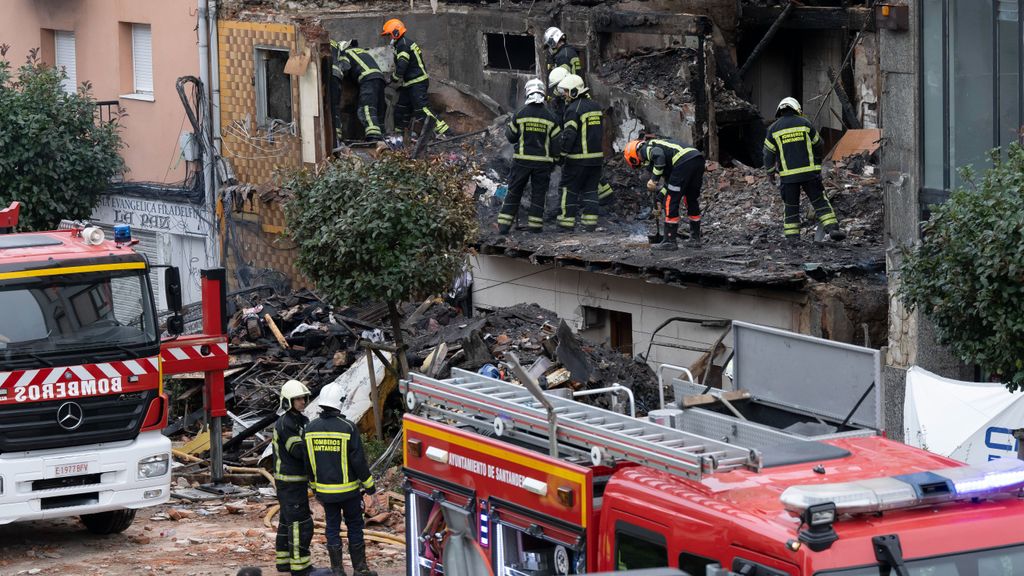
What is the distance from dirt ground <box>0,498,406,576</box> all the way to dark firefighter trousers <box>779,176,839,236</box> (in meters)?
6.20

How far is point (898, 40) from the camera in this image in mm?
13852

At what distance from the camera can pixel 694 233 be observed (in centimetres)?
1712

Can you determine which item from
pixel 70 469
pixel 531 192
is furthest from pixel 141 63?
pixel 70 469

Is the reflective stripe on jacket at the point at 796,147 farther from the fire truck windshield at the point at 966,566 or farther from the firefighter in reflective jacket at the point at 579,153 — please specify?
the fire truck windshield at the point at 966,566

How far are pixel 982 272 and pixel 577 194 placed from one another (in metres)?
8.88

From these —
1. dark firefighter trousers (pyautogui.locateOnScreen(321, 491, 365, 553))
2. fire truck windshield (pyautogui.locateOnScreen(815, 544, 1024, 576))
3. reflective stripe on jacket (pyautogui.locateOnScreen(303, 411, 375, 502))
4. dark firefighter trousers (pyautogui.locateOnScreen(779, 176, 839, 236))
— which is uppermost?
dark firefighter trousers (pyautogui.locateOnScreen(779, 176, 839, 236))

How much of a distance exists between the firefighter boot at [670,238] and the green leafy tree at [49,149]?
33.3 ft

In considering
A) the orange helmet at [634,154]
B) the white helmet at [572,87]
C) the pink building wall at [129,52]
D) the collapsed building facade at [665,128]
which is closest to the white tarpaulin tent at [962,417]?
the collapsed building facade at [665,128]

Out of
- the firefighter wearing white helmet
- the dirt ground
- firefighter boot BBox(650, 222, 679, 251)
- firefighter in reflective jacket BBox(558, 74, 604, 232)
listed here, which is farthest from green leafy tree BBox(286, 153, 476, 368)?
the firefighter wearing white helmet

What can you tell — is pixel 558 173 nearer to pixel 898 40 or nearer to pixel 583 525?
pixel 898 40

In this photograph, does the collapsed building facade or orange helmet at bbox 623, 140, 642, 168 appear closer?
the collapsed building facade


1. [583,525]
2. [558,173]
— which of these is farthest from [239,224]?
[583,525]

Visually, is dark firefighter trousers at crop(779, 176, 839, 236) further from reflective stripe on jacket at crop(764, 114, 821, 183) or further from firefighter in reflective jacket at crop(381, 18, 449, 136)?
firefighter in reflective jacket at crop(381, 18, 449, 136)

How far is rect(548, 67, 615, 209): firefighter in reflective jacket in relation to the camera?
18.7m
